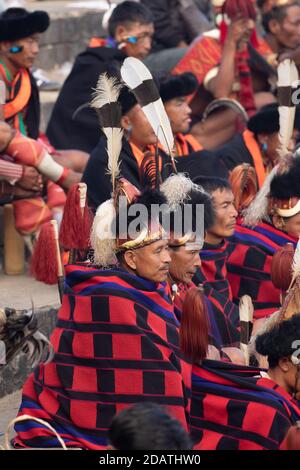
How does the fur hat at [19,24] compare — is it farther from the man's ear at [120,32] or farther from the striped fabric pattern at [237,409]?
the striped fabric pattern at [237,409]

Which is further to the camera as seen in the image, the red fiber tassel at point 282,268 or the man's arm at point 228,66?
the man's arm at point 228,66

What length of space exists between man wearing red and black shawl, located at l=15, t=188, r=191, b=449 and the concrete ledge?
1265 millimetres

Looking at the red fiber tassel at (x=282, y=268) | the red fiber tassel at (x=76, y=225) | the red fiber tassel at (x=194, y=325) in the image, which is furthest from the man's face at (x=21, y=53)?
the red fiber tassel at (x=194, y=325)

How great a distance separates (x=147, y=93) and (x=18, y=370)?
5.20 feet

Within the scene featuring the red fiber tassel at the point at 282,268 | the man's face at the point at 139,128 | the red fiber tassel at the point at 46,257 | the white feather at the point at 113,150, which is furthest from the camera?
the man's face at the point at 139,128

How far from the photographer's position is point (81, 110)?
939cm

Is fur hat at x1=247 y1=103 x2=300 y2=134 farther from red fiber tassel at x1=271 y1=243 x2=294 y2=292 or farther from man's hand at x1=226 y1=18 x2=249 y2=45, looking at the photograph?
red fiber tassel at x1=271 y1=243 x2=294 y2=292

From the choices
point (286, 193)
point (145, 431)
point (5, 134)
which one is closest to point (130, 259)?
point (286, 193)

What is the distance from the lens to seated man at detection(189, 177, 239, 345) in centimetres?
725

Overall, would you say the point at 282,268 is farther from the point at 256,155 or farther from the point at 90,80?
the point at 90,80

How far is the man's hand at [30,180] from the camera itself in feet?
26.0
